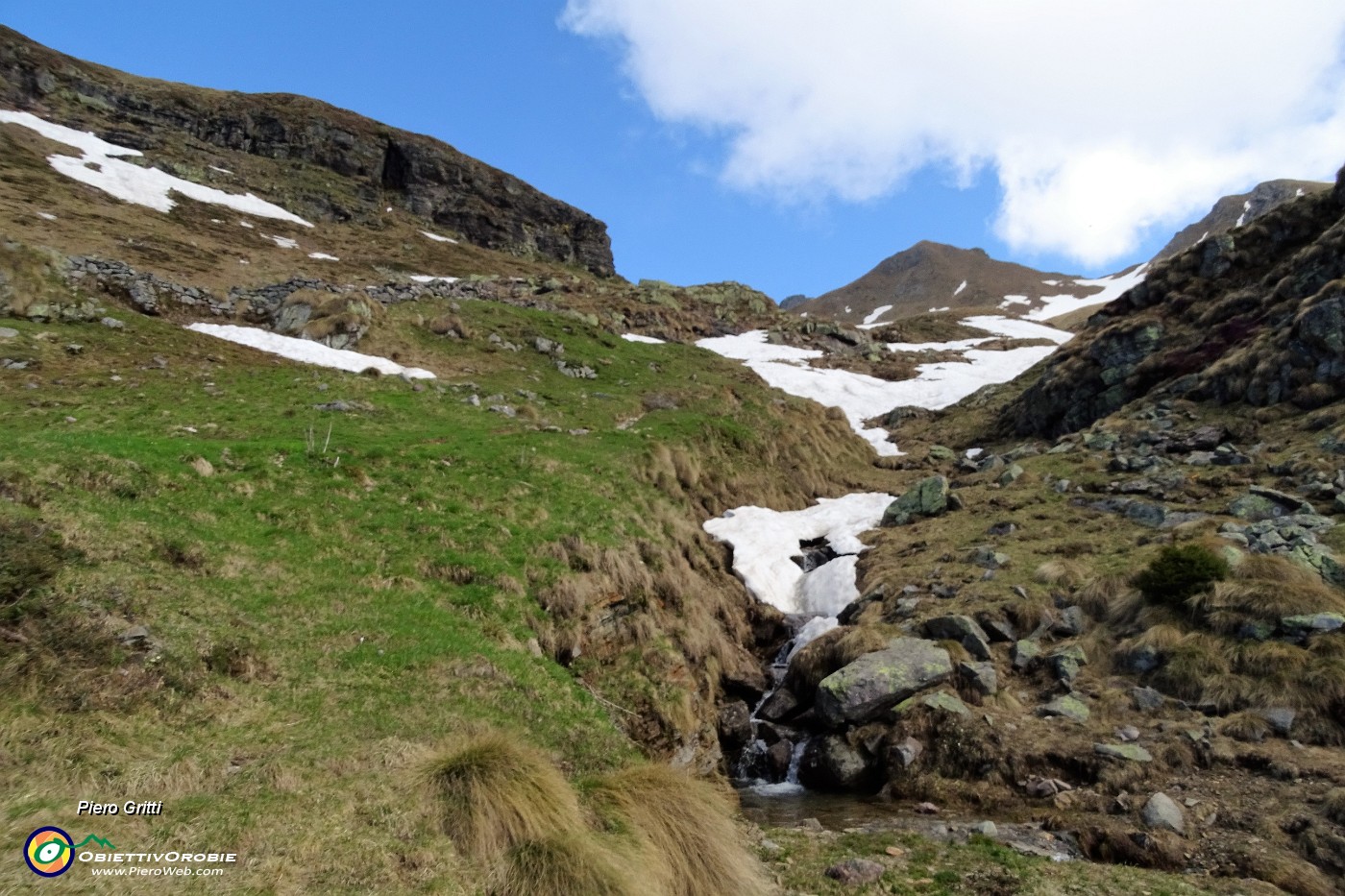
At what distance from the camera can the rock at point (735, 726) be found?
61.7 feet

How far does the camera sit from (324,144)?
311 feet

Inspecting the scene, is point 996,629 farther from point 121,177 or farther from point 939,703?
point 121,177

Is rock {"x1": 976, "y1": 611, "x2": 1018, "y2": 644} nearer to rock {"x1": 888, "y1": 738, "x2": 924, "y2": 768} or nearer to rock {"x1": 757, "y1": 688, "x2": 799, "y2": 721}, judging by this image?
rock {"x1": 888, "y1": 738, "x2": 924, "y2": 768}

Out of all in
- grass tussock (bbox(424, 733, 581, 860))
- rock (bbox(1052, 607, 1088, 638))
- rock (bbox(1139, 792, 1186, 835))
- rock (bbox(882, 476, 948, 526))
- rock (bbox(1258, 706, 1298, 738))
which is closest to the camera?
grass tussock (bbox(424, 733, 581, 860))

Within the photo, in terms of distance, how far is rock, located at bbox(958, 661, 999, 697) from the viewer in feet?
58.1

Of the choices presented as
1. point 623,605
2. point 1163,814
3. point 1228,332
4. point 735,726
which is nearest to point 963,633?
point 1163,814

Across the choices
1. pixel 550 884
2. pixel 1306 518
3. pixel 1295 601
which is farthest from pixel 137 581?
pixel 1306 518

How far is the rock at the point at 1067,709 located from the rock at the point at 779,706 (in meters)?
6.83

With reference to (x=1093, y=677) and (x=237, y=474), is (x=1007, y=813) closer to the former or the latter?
(x=1093, y=677)

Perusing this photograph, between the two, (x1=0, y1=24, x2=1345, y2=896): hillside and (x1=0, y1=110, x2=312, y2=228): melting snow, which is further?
(x1=0, y1=110, x2=312, y2=228): melting snow

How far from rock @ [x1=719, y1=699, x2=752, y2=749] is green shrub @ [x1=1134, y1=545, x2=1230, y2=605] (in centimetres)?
1281

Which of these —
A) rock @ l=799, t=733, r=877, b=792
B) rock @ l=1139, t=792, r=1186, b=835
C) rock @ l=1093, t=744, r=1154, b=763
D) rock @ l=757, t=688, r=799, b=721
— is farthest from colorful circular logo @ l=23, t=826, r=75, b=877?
rock @ l=1093, t=744, r=1154, b=763

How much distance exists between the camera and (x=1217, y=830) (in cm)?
1221

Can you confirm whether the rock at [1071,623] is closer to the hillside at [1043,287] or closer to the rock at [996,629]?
the rock at [996,629]
